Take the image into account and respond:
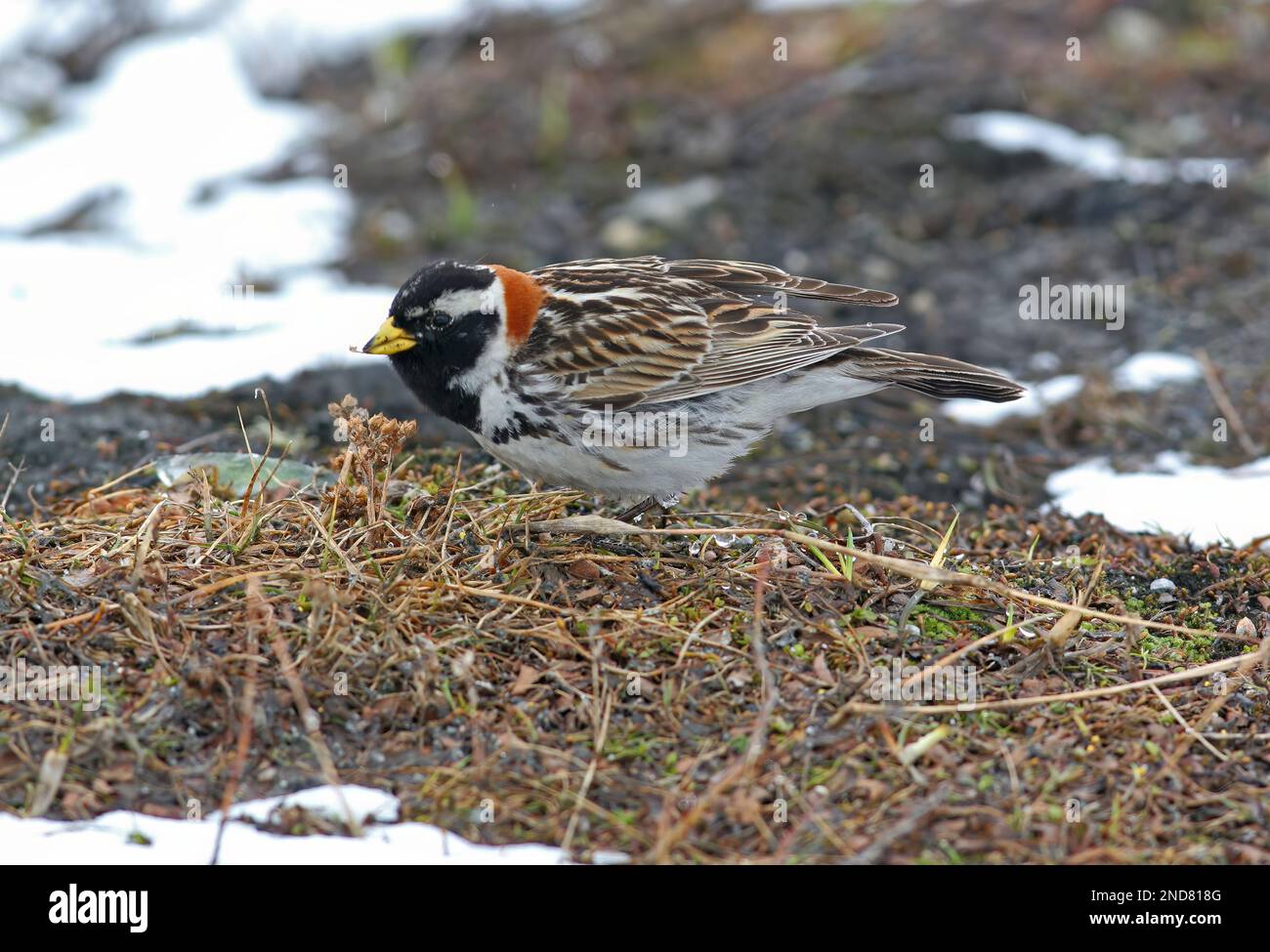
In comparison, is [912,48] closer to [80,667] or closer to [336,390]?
[336,390]

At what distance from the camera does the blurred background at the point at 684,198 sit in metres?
7.82

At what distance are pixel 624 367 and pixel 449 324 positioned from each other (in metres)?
0.72

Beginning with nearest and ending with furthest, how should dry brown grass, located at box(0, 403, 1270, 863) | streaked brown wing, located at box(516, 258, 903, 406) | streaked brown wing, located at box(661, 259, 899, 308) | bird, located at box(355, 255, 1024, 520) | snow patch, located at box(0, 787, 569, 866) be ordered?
snow patch, located at box(0, 787, 569, 866) → dry brown grass, located at box(0, 403, 1270, 863) → bird, located at box(355, 255, 1024, 520) → streaked brown wing, located at box(516, 258, 903, 406) → streaked brown wing, located at box(661, 259, 899, 308)

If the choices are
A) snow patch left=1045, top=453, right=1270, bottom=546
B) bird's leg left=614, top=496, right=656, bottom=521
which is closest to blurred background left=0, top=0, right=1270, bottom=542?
snow patch left=1045, top=453, right=1270, bottom=546

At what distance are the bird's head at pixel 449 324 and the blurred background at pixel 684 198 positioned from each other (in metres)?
1.62

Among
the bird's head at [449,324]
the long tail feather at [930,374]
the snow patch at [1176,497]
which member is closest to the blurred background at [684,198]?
the snow patch at [1176,497]

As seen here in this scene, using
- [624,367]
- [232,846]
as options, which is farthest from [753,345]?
[232,846]

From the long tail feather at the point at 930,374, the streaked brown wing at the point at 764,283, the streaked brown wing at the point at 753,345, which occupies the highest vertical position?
the streaked brown wing at the point at 764,283

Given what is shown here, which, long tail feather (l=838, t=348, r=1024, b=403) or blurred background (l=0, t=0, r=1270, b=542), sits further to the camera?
blurred background (l=0, t=0, r=1270, b=542)

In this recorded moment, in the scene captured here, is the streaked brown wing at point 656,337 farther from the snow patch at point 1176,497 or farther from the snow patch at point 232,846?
the snow patch at point 232,846

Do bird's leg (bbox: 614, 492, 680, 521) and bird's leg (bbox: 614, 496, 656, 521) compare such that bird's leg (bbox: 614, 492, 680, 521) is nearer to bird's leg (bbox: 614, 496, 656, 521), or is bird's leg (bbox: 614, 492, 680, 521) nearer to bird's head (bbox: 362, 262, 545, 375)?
bird's leg (bbox: 614, 496, 656, 521)

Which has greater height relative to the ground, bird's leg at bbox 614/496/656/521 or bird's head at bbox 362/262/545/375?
bird's head at bbox 362/262/545/375

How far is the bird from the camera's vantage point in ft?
18.3

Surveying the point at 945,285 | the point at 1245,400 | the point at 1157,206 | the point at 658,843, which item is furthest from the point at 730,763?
the point at 1157,206
